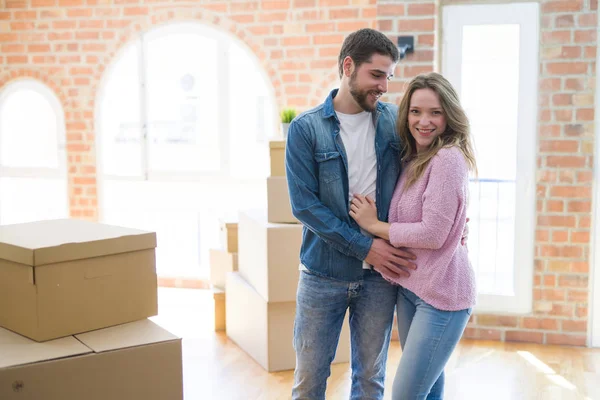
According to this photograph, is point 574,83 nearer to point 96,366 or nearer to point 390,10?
point 390,10

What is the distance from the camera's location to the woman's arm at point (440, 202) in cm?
190

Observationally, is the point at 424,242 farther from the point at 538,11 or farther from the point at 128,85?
the point at 128,85

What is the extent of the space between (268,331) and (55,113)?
2.83 meters

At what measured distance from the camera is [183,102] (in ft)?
16.8

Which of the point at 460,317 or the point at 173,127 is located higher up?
the point at 173,127

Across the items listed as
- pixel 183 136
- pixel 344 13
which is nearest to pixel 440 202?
pixel 344 13

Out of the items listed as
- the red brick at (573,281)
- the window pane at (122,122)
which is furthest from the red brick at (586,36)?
the window pane at (122,122)

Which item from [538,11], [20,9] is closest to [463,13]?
[538,11]

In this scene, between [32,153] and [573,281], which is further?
[32,153]

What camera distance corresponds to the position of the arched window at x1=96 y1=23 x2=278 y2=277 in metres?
5.00

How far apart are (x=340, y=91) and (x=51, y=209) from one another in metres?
3.90

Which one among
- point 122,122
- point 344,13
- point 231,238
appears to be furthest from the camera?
point 122,122

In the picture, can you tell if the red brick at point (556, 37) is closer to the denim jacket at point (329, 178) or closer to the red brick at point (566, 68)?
the red brick at point (566, 68)

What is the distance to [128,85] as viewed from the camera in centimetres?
521
